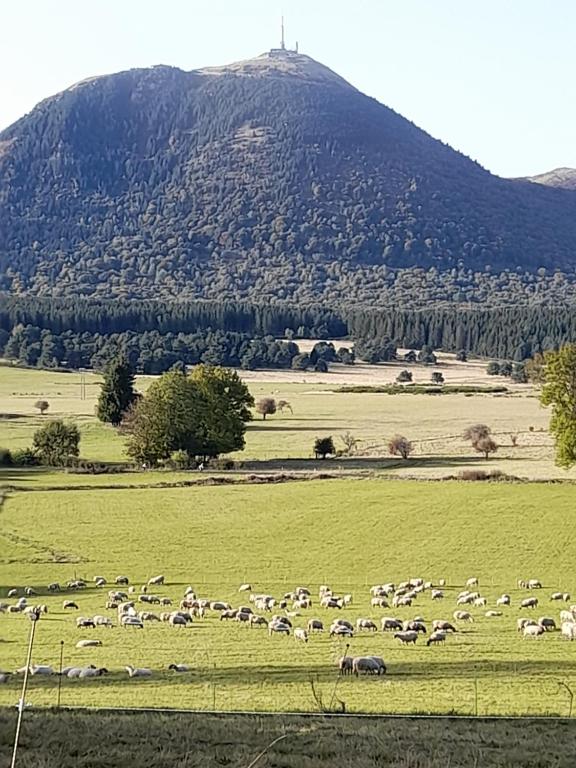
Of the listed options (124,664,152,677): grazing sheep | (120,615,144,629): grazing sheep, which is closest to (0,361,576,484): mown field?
(120,615,144,629): grazing sheep

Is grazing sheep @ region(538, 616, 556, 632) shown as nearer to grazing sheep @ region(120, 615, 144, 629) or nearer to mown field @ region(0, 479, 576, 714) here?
mown field @ region(0, 479, 576, 714)

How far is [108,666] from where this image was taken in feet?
80.6

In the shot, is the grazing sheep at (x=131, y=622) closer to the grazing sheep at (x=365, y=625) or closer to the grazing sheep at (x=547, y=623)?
the grazing sheep at (x=365, y=625)

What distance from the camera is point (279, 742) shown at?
1531cm

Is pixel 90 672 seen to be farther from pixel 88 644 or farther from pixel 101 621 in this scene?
pixel 101 621

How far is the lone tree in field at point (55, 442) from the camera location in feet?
259

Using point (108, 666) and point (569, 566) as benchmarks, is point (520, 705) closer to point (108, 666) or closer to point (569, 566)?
point (108, 666)

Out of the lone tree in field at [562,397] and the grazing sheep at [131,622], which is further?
the lone tree in field at [562,397]

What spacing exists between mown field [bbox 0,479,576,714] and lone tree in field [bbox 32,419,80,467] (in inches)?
701

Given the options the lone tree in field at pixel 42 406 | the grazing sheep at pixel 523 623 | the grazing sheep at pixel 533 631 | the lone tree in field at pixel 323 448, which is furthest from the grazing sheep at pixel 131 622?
the lone tree in field at pixel 42 406

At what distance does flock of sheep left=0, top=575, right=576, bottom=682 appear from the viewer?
27.5 metres

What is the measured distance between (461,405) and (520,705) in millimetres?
98396

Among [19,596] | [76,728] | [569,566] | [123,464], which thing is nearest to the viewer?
[76,728]

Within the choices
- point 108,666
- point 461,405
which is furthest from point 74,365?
point 108,666
